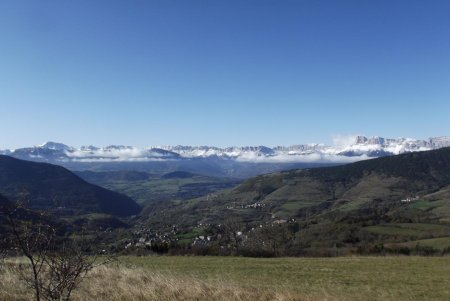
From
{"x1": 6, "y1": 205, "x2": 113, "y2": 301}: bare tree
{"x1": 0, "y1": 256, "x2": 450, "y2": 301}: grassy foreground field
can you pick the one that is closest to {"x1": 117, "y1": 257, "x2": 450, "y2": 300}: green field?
{"x1": 0, "y1": 256, "x2": 450, "y2": 301}: grassy foreground field

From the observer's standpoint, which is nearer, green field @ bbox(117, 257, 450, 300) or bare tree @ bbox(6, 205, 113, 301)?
bare tree @ bbox(6, 205, 113, 301)

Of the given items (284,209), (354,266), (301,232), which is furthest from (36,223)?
(284,209)

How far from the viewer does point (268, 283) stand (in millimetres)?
15188

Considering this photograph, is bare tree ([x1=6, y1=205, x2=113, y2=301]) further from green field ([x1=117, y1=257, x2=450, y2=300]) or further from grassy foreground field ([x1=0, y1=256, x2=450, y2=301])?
green field ([x1=117, y1=257, x2=450, y2=300])

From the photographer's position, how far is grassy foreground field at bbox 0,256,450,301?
912cm

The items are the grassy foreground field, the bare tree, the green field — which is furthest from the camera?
the green field

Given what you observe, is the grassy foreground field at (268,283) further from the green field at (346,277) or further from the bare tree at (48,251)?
the bare tree at (48,251)

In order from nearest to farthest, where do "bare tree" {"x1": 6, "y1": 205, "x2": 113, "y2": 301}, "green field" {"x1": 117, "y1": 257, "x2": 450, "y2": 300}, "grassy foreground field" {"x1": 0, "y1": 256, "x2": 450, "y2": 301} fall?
"bare tree" {"x1": 6, "y1": 205, "x2": 113, "y2": 301}, "grassy foreground field" {"x1": 0, "y1": 256, "x2": 450, "y2": 301}, "green field" {"x1": 117, "y1": 257, "x2": 450, "y2": 300}

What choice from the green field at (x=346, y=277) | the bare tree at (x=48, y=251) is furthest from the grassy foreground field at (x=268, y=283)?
the bare tree at (x=48, y=251)

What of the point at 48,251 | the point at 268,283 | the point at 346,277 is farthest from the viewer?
the point at 346,277

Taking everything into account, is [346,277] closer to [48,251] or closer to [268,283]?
[268,283]

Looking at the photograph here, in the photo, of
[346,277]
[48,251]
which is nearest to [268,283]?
[346,277]

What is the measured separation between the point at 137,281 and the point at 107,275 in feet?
5.46

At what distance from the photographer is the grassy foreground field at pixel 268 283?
912cm
